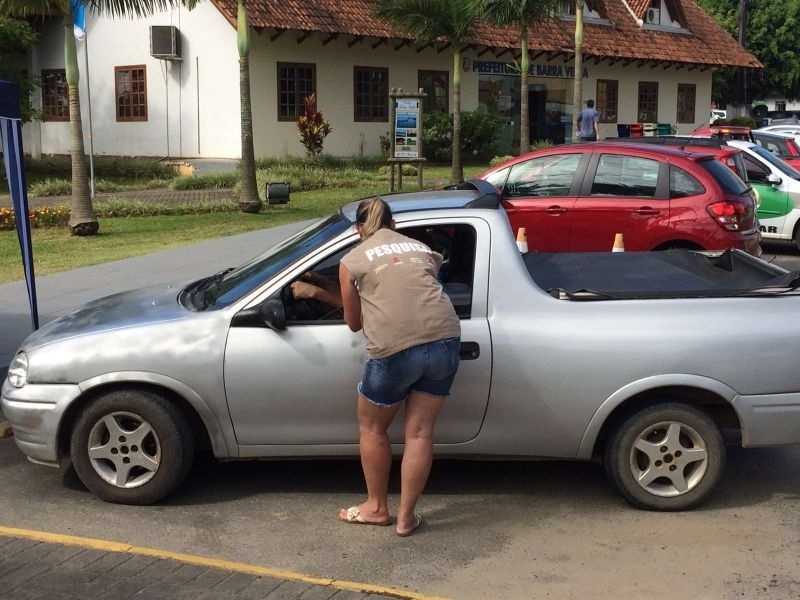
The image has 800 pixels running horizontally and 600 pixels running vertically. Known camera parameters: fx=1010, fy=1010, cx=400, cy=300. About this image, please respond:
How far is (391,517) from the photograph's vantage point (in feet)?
16.6

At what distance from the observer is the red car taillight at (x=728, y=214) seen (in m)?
9.46

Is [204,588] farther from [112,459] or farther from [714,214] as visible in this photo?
[714,214]

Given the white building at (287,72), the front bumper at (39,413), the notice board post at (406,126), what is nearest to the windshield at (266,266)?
the front bumper at (39,413)

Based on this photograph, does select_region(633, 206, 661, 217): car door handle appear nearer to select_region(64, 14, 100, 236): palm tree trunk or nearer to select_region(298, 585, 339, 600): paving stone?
select_region(298, 585, 339, 600): paving stone

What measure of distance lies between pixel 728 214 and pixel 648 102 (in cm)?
3143

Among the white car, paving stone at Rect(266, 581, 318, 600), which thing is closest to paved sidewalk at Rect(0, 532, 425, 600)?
paving stone at Rect(266, 581, 318, 600)

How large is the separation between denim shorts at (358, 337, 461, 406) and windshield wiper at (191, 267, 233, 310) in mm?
1255

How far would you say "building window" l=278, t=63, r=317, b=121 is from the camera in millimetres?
28391

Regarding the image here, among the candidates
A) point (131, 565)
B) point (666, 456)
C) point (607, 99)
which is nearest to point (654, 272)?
point (666, 456)

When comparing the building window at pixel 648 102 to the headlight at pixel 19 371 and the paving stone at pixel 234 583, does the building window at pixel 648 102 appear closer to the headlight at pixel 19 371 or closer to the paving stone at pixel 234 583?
the headlight at pixel 19 371

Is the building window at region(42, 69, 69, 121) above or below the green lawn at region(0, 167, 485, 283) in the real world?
above

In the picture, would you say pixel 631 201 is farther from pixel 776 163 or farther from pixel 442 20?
pixel 442 20

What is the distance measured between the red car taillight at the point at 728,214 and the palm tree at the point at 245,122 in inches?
410

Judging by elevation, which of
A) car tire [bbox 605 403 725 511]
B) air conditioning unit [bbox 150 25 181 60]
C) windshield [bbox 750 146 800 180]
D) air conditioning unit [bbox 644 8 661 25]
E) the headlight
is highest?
air conditioning unit [bbox 644 8 661 25]
